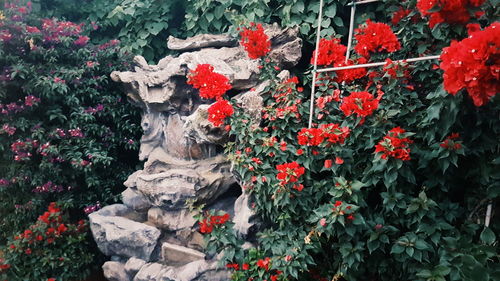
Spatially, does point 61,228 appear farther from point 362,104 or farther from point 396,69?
point 396,69

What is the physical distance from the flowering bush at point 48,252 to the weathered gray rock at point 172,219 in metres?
0.76

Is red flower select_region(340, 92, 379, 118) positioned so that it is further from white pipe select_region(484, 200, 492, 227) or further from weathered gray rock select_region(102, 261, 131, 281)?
weathered gray rock select_region(102, 261, 131, 281)

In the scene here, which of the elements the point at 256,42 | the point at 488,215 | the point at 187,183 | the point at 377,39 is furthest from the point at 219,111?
the point at 488,215

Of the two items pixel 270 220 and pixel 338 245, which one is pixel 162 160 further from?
pixel 338 245

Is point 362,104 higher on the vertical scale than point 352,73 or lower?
lower

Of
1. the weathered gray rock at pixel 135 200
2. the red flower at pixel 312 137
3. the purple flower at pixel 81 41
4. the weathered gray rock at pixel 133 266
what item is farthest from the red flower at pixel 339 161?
the purple flower at pixel 81 41

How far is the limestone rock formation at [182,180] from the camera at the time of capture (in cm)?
272

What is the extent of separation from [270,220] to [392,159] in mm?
1057

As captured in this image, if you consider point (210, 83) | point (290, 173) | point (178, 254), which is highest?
point (210, 83)

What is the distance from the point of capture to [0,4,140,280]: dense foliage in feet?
11.1

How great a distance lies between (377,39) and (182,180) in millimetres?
1818

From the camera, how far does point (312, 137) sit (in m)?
2.19

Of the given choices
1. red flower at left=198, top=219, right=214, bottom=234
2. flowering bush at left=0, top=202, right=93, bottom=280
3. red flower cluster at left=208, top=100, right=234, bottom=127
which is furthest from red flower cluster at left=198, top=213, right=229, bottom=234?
flowering bush at left=0, top=202, right=93, bottom=280

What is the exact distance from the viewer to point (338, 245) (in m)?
2.12
